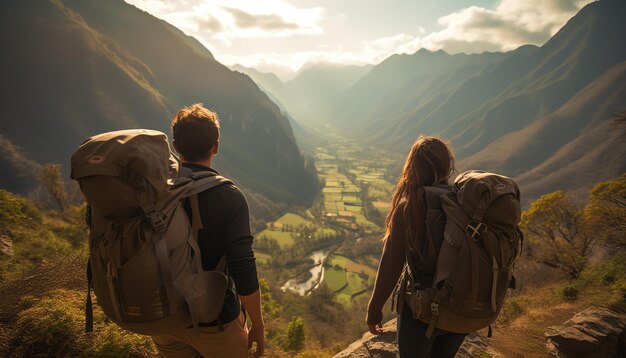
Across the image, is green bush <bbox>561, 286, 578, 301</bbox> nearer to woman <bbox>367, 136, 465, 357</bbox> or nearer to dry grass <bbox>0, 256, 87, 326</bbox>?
woman <bbox>367, 136, 465, 357</bbox>

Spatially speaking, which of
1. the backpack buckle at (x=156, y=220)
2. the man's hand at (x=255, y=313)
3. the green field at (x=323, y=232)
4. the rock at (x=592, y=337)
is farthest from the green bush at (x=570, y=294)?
the green field at (x=323, y=232)

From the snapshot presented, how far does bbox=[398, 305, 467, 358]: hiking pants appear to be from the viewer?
9.43 feet

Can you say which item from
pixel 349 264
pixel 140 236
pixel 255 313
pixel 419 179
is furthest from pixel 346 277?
pixel 140 236

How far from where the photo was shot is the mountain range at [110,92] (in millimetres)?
73500

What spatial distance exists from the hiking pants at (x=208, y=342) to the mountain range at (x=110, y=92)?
78453 millimetres

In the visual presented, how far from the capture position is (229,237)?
94.3 inches

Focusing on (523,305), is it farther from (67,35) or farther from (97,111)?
(67,35)

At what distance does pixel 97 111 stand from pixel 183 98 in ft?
142

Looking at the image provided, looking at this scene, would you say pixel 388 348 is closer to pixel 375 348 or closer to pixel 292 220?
pixel 375 348

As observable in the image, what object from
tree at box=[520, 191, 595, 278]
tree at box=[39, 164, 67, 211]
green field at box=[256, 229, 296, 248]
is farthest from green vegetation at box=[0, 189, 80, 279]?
green field at box=[256, 229, 296, 248]

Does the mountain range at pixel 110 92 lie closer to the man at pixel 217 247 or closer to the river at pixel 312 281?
the river at pixel 312 281

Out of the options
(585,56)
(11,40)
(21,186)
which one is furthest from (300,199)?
(585,56)

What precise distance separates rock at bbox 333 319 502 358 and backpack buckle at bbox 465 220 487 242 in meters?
4.05

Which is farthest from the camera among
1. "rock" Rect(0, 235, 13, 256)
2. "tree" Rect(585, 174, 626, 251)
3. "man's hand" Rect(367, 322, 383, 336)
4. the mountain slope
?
the mountain slope
